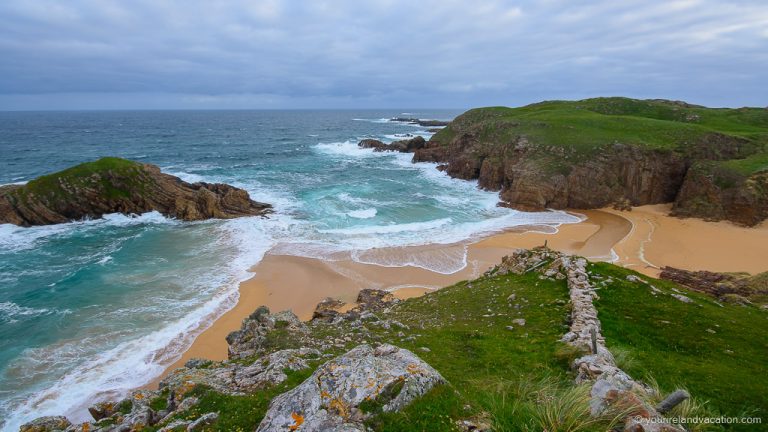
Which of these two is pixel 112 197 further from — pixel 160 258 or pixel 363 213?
pixel 363 213

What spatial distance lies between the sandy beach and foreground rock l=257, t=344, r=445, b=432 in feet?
47.2

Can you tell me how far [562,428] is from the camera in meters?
6.33

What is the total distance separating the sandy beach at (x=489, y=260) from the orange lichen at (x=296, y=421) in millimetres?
14723

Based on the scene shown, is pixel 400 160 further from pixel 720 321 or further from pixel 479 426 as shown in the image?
pixel 479 426

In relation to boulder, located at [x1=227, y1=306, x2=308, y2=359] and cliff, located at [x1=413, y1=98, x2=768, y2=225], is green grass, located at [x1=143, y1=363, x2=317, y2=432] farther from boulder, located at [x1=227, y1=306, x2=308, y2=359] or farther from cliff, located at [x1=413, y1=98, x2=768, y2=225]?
cliff, located at [x1=413, y1=98, x2=768, y2=225]

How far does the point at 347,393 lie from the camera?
8.09 m

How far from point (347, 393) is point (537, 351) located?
8.10m

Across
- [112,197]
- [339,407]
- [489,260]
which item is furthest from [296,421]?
[112,197]

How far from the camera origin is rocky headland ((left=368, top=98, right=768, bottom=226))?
4188 cm

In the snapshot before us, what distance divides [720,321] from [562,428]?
13.4 meters

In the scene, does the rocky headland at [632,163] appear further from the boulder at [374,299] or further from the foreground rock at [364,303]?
the foreground rock at [364,303]

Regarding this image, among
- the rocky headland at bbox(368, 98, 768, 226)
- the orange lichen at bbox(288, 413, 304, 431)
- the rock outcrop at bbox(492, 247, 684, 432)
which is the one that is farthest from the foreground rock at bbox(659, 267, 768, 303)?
the orange lichen at bbox(288, 413, 304, 431)

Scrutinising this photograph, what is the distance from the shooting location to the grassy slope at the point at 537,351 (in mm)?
7609

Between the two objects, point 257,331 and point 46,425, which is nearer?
point 46,425
